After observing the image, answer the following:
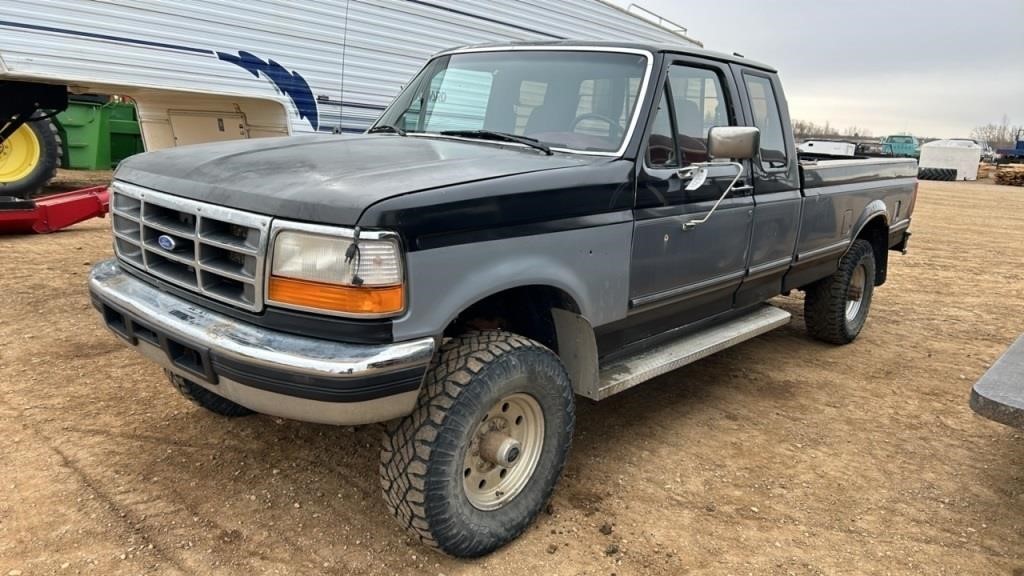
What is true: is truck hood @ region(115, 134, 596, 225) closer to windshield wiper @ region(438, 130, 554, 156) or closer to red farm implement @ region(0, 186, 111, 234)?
windshield wiper @ region(438, 130, 554, 156)

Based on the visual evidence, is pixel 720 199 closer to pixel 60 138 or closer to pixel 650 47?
pixel 650 47

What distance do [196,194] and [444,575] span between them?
5.54 ft

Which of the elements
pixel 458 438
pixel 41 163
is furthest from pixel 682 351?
pixel 41 163

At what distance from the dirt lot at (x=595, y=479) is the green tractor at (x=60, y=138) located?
4656 millimetres

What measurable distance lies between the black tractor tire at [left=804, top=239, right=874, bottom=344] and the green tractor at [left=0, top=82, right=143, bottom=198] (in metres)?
8.40

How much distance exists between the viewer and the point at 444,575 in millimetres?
2623

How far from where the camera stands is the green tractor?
8670 millimetres

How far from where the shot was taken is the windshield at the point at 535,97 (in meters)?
3.35

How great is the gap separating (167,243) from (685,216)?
230cm

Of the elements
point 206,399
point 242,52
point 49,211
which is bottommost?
point 206,399

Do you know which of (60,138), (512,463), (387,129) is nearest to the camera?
(512,463)

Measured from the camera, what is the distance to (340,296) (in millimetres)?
2270

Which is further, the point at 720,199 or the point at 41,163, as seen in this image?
the point at 41,163

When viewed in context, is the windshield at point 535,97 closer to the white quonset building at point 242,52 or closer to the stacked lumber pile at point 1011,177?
the white quonset building at point 242,52
